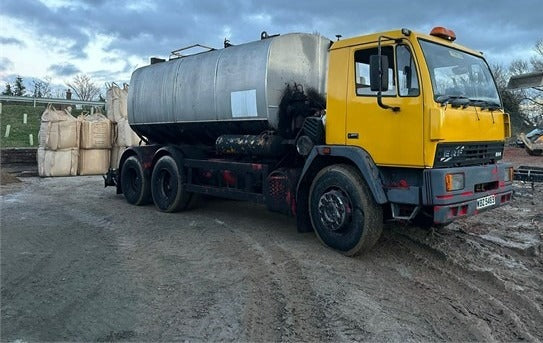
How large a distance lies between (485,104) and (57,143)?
42.6 feet

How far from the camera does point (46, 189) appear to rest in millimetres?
12625

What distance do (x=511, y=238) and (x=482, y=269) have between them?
67.3 inches

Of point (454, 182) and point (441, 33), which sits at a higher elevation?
point (441, 33)

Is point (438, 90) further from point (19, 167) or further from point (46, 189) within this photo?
point (19, 167)

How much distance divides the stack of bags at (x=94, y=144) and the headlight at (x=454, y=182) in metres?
13.2

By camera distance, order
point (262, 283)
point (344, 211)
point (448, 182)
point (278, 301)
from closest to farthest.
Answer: point (278, 301) < point (262, 283) < point (448, 182) < point (344, 211)

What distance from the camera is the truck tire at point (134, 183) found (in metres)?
10.0

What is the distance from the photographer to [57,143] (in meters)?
14.8

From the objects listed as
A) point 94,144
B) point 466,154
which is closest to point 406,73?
point 466,154

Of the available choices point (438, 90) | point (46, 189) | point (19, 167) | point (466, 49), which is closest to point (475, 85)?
point (466, 49)

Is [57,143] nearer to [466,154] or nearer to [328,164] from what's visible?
[328,164]

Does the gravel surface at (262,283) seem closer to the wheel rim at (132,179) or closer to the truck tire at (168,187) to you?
the truck tire at (168,187)

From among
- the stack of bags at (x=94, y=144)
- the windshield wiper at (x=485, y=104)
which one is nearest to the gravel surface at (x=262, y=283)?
the windshield wiper at (x=485, y=104)

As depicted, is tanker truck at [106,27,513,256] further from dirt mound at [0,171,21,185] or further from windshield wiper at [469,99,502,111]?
dirt mound at [0,171,21,185]
